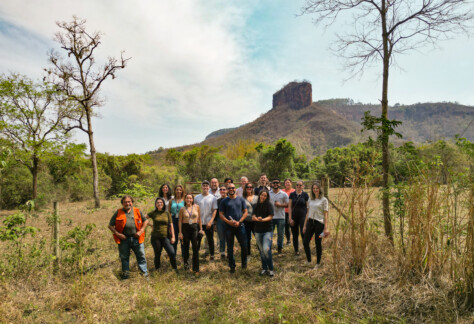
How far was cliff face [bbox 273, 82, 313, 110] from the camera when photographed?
105 metres

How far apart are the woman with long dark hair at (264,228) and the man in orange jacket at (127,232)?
2.05m

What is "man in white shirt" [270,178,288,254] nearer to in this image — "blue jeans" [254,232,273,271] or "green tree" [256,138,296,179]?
"blue jeans" [254,232,273,271]

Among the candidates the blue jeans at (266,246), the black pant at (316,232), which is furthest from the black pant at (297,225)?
the blue jeans at (266,246)

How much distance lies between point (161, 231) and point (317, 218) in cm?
282

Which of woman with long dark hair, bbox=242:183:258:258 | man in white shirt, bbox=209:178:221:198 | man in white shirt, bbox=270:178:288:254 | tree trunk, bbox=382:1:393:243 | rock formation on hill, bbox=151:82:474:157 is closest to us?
tree trunk, bbox=382:1:393:243

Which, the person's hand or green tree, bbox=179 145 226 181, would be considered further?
green tree, bbox=179 145 226 181

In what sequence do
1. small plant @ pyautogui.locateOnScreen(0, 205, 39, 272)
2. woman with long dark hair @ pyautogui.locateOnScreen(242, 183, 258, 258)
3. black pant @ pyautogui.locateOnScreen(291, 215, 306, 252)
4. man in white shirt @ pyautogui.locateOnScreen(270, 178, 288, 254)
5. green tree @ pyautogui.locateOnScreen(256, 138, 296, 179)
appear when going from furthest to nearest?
green tree @ pyautogui.locateOnScreen(256, 138, 296, 179) → man in white shirt @ pyautogui.locateOnScreen(270, 178, 288, 254) → black pant @ pyautogui.locateOnScreen(291, 215, 306, 252) → woman with long dark hair @ pyautogui.locateOnScreen(242, 183, 258, 258) → small plant @ pyautogui.locateOnScreen(0, 205, 39, 272)

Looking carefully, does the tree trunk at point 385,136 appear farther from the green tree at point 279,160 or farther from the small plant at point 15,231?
the green tree at point 279,160

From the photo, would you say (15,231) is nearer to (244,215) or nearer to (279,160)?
(244,215)

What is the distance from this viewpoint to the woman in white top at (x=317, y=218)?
4371 millimetres

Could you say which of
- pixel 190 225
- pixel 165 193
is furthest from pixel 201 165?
pixel 190 225

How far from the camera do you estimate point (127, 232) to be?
4211mm

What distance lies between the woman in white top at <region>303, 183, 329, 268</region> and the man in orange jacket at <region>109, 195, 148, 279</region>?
2.98m

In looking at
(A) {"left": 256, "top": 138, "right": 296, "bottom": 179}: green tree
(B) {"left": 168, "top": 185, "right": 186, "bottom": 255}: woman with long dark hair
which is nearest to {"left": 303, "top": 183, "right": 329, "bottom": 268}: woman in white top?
(B) {"left": 168, "top": 185, "right": 186, "bottom": 255}: woman with long dark hair
